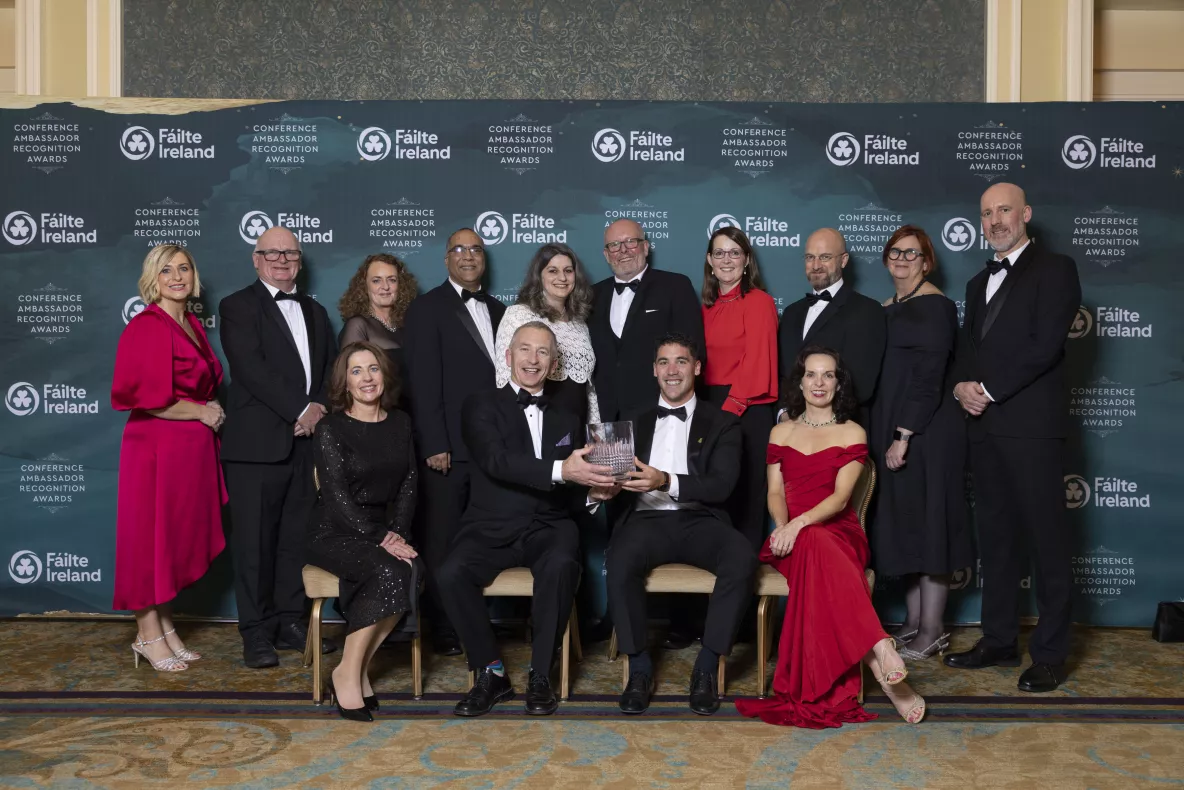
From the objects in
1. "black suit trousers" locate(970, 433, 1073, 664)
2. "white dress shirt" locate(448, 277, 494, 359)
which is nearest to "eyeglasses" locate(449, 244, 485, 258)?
"white dress shirt" locate(448, 277, 494, 359)

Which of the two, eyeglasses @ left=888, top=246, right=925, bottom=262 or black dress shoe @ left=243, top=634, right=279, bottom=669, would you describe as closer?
black dress shoe @ left=243, top=634, right=279, bottom=669

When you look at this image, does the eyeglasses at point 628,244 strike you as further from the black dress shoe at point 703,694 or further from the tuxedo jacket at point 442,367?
the black dress shoe at point 703,694

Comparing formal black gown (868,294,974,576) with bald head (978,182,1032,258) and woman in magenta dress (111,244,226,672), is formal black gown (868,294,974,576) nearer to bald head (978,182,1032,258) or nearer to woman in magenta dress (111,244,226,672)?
bald head (978,182,1032,258)

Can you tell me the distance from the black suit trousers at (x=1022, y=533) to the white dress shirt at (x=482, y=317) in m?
2.01

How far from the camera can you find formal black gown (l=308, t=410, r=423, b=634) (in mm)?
3547

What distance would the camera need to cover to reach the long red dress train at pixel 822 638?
342cm

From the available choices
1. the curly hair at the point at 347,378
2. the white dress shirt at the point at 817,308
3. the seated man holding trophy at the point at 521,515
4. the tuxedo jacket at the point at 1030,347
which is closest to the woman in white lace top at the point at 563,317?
the seated man holding trophy at the point at 521,515

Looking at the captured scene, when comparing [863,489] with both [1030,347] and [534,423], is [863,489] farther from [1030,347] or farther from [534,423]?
[534,423]

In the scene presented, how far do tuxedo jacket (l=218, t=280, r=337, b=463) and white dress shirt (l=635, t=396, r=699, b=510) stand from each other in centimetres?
A: 136

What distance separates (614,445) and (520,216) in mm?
1838

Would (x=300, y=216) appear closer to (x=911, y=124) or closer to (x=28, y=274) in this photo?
(x=28, y=274)

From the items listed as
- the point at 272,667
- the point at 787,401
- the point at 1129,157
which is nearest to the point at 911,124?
the point at 1129,157

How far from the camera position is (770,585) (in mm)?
3748

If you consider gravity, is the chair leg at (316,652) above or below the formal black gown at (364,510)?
below
